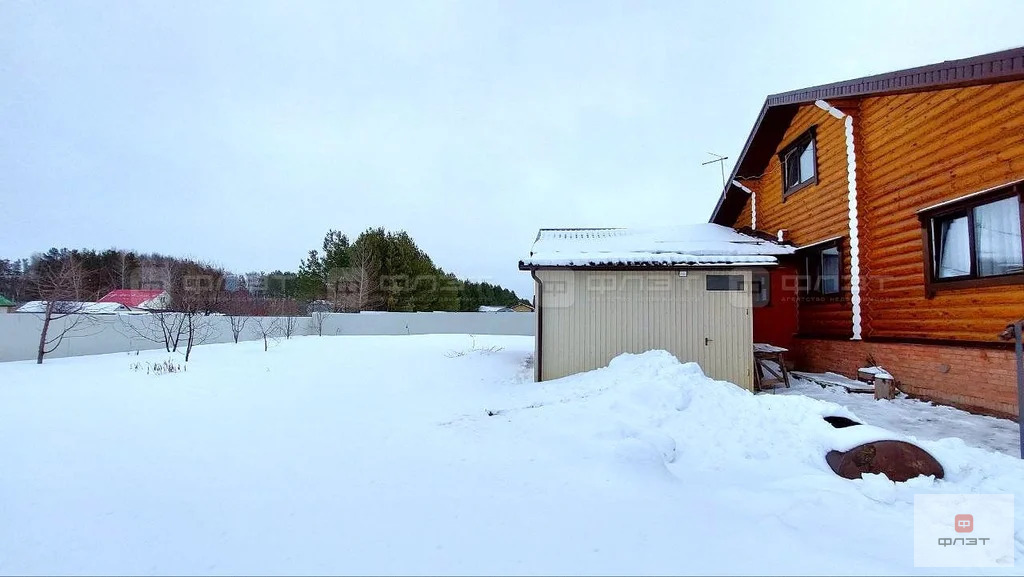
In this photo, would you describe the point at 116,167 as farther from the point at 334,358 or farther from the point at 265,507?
the point at 265,507

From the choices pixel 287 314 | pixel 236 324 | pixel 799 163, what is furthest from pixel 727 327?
pixel 287 314

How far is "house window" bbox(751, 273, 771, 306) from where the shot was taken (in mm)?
9453

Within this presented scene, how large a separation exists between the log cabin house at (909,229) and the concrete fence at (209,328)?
5876 millimetres

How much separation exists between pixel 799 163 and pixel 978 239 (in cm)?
473

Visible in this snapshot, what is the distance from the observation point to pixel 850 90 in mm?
6500

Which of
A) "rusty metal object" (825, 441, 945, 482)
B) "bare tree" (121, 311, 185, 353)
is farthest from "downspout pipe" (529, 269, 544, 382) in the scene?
"bare tree" (121, 311, 185, 353)

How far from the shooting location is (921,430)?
475 centimetres

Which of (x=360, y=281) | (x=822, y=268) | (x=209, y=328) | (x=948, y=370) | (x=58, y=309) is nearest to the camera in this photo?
(x=948, y=370)

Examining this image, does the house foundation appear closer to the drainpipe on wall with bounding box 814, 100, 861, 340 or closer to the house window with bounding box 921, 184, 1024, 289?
the drainpipe on wall with bounding box 814, 100, 861, 340

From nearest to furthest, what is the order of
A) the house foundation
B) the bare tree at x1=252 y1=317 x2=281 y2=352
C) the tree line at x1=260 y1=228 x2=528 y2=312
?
the house foundation, the bare tree at x1=252 y1=317 x2=281 y2=352, the tree line at x1=260 y1=228 x2=528 y2=312

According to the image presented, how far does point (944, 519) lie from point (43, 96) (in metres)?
20.9

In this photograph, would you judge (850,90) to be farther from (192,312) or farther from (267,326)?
(267,326)

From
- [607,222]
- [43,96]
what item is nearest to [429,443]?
[43,96]

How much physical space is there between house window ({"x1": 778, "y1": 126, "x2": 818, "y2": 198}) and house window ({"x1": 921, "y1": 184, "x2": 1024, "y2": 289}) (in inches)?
125
